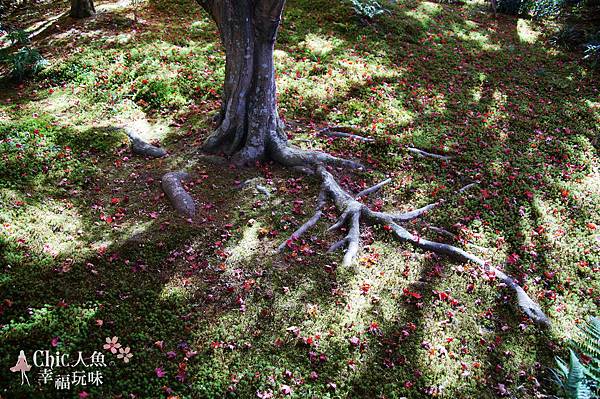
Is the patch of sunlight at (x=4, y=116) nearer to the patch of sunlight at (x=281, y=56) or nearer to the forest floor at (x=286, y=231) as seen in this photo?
the forest floor at (x=286, y=231)

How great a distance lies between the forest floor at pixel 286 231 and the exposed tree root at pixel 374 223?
17 cm

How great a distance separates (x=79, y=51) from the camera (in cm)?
1126

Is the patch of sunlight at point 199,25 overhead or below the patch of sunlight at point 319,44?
overhead

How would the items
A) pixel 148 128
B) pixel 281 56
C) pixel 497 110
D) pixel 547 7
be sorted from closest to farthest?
pixel 148 128 → pixel 497 110 → pixel 281 56 → pixel 547 7

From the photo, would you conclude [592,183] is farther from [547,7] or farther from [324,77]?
[547,7]

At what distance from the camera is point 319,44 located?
13.3 m

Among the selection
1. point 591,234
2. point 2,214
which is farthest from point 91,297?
point 591,234

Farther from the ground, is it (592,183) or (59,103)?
(59,103)

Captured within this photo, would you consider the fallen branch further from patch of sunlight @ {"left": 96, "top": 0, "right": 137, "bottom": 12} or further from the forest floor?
patch of sunlight @ {"left": 96, "top": 0, "right": 137, "bottom": 12}

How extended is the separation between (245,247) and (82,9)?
11.7m

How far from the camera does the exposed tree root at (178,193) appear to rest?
677cm

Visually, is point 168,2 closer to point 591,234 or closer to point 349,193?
point 349,193

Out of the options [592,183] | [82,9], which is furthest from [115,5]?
[592,183]

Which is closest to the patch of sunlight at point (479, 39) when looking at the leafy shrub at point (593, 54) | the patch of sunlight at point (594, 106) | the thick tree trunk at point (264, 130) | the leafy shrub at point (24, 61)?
the leafy shrub at point (593, 54)
